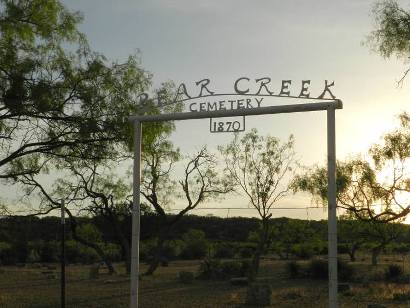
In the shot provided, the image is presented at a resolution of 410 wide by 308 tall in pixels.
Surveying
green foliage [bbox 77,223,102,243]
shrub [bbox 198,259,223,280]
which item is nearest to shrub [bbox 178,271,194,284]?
shrub [bbox 198,259,223,280]

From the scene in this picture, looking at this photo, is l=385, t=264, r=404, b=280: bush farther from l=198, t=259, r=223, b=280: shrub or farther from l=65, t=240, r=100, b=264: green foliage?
l=65, t=240, r=100, b=264: green foliage

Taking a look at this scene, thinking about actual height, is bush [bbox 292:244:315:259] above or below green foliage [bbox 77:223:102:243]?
below

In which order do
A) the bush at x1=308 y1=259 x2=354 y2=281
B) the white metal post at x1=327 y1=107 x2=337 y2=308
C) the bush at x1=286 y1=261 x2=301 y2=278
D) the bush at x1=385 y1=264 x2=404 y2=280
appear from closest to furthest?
the white metal post at x1=327 y1=107 x2=337 y2=308
the bush at x1=308 y1=259 x2=354 y2=281
the bush at x1=385 y1=264 x2=404 y2=280
the bush at x1=286 y1=261 x2=301 y2=278

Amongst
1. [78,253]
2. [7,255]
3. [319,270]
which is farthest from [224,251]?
[319,270]

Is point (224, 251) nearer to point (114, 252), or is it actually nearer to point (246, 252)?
point (246, 252)

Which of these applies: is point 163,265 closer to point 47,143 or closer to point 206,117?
point 47,143

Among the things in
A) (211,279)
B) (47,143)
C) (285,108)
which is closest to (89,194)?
(211,279)

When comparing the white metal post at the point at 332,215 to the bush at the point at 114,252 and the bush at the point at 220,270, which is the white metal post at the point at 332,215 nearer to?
the bush at the point at 220,270

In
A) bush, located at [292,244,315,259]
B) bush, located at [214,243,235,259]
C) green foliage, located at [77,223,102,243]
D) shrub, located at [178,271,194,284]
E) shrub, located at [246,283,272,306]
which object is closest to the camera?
shrub, located at [246,283,272,306]

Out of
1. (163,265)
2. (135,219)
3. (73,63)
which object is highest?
(73,63)

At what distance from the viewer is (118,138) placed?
42.1 ft

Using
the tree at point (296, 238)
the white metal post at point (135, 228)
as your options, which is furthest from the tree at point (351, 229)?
Answer: the white metal post at point (135, 228)

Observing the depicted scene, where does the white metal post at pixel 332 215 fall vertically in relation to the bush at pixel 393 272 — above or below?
above

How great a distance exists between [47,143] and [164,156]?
12.8 metres
